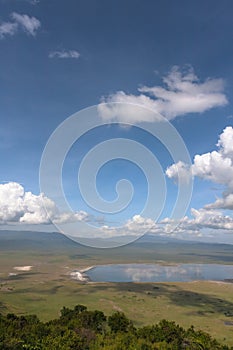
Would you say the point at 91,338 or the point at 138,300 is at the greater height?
the point at 91,338

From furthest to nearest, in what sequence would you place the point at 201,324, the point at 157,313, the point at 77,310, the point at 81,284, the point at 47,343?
the point at 81,284
the point at 157,313
the point at 201,324
the point at 77,310
the point at 47,343

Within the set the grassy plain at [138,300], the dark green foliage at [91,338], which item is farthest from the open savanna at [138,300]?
the dark green foliage at [91,338]

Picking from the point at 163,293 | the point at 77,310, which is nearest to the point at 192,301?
the point at 163,293

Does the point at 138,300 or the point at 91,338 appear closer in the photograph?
the point at 91,338

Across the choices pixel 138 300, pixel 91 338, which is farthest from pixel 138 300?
pixel 91 338

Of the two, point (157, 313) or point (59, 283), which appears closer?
point (157, 313)

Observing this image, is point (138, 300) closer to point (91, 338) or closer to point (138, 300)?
point (138, 300)

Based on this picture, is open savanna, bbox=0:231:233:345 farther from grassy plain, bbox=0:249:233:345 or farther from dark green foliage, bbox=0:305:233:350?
dark green foliage, bbox=0:305:233:350

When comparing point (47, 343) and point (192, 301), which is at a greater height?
point (47, 343)

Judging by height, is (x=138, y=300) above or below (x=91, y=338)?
below

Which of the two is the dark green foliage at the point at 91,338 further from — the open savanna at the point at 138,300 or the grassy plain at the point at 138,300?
the grassy plain at the point at 138,300

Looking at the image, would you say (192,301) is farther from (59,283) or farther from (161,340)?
(161,340)
